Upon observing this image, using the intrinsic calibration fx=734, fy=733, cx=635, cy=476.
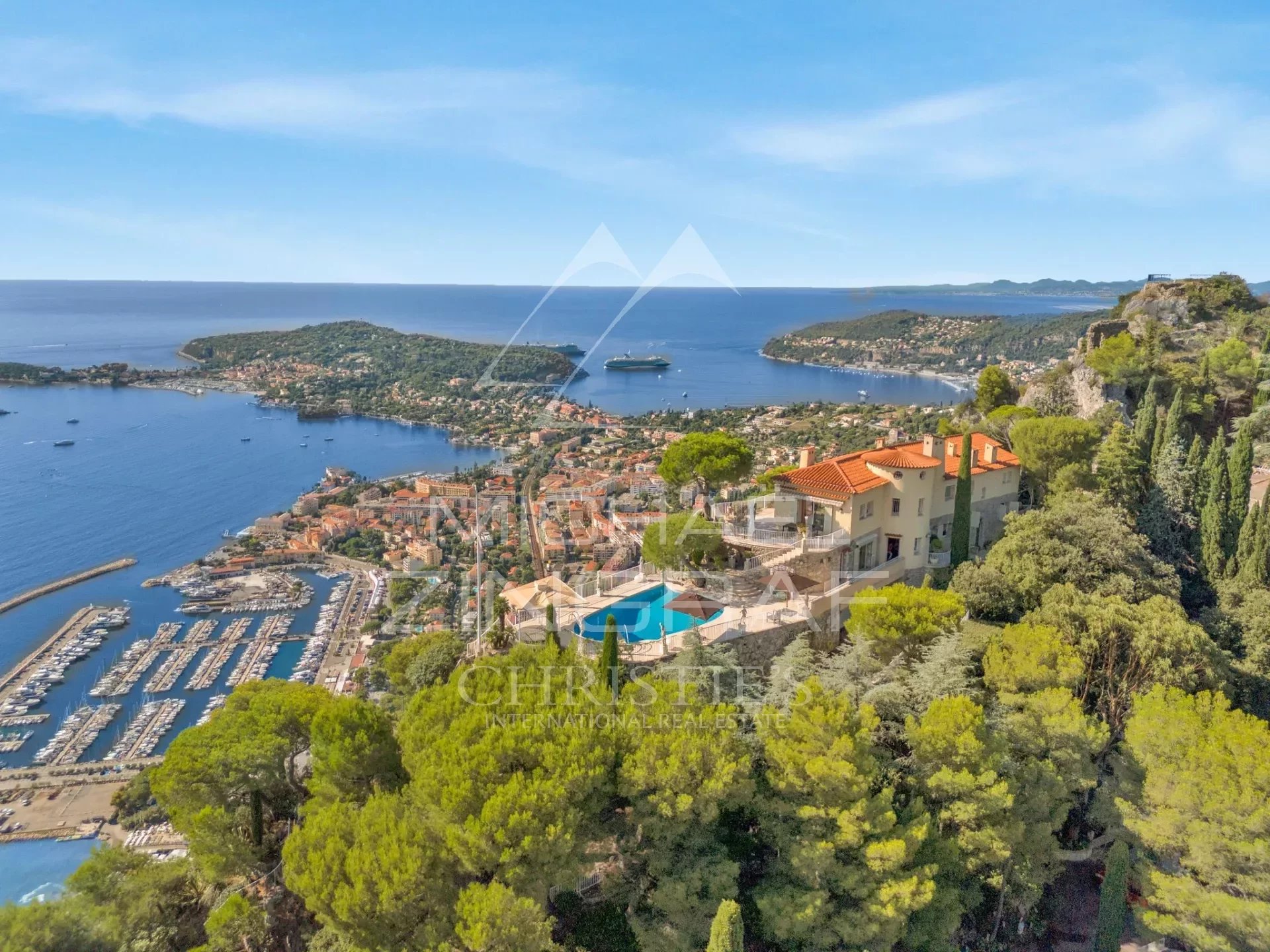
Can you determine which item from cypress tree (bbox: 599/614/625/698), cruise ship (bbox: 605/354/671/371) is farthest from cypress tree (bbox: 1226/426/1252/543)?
cruise ship (bbox: 605/354/671/371)

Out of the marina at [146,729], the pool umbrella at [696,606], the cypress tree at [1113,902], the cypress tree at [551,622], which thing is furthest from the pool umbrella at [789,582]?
the marina at [146,729]

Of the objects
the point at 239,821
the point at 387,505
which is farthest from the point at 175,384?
the point at 239,821

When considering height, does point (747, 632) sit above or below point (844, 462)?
below

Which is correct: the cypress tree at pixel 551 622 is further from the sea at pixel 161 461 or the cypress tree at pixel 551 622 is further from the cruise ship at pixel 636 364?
the cruise ship at pixel 636 364

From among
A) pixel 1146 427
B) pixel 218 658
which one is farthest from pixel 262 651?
pixel 1146 427

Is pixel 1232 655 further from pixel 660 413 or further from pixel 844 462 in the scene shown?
pixel 660 413

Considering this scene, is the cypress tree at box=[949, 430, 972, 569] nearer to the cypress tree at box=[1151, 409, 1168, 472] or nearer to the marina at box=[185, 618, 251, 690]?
the cypress tree at box=[1151, 409, 1168, 472]
